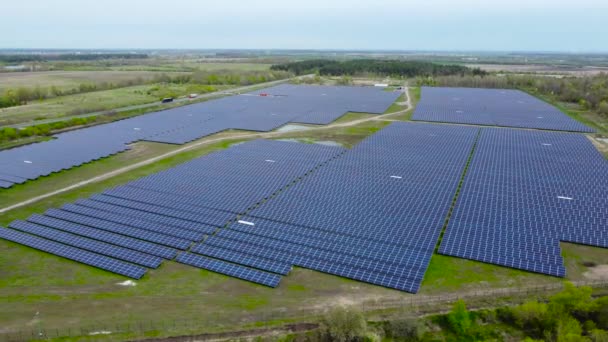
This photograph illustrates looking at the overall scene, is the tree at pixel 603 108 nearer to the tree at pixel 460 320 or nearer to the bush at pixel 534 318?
the bush at pixel 534 318

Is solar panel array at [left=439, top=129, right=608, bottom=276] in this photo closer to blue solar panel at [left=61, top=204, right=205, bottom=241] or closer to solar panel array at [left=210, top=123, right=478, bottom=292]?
solar panel array at [left=210, top=123, right=478, bottom=292]

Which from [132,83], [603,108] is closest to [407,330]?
[603,108]

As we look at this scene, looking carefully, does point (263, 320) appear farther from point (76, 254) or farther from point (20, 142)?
point (20, 142)

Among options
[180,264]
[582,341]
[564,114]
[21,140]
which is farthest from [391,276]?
[564,114]

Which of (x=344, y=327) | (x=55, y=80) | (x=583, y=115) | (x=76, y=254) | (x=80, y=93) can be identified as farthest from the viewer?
(x=55, y=80)

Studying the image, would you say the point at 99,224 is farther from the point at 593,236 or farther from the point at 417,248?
the point at 593,236

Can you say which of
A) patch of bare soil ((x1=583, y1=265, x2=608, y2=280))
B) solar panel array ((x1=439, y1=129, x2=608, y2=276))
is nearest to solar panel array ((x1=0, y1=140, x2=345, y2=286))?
solar panel array ((x1=439, y1=129, x2=608, y2=276))

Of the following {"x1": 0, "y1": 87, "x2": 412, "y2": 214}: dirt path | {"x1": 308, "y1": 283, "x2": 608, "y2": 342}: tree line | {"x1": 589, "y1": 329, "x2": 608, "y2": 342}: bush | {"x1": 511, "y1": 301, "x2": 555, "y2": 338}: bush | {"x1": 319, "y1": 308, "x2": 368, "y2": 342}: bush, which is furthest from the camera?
{"x1": 0, "y1": 87, "x2": 412, "y2": 214}: dirt path
